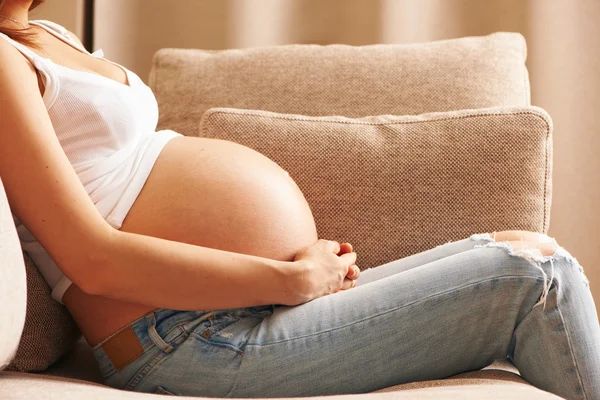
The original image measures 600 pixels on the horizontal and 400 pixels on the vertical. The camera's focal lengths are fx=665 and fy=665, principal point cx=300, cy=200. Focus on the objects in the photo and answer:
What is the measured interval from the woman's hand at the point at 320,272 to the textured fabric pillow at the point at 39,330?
378mm

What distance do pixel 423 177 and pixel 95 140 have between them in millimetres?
578

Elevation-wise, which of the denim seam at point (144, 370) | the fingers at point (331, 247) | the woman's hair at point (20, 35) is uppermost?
the woman's hair at point (20, 35)

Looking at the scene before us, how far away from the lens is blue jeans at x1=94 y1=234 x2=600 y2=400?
0.87 metres

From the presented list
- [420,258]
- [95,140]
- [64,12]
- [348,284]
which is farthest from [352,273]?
[64,12]

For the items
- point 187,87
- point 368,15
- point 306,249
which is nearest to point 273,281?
point 306,249

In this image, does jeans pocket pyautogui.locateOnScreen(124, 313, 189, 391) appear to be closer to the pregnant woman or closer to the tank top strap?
the pregnant woman

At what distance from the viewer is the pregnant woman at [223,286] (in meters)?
0.86

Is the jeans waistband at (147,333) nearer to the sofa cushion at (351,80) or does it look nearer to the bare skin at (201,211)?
the bare skin at (201,211)

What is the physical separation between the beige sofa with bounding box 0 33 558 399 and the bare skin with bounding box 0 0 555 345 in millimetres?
110

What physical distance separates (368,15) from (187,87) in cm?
71

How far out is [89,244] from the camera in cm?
86

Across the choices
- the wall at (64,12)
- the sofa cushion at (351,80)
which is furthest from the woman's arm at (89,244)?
the wall at (64,12)

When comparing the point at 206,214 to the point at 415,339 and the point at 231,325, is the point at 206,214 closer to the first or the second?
the point at 231,325

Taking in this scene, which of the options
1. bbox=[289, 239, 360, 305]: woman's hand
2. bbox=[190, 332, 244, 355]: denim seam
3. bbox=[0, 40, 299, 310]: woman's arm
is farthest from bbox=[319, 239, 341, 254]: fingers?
bbox=[190, 332, 244, 355]: denim seam
